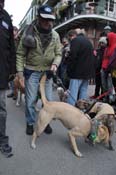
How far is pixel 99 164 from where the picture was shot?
16.7 feet

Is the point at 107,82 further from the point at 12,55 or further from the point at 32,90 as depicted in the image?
the point at 12,55

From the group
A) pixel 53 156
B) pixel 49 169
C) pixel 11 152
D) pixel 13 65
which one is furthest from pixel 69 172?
pixel 13 65

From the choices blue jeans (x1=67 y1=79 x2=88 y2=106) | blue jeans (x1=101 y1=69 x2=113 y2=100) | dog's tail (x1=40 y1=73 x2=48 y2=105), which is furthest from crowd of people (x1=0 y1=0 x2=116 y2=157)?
blue jeans (x1=101 y1=69 x2=113 y2=100)

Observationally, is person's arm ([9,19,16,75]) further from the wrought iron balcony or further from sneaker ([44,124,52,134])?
the wrought iron balcony

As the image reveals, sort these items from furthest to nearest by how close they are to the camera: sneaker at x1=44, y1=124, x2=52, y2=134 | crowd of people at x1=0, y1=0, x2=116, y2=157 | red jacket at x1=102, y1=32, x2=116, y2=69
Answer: red jacket at x1=102, y1=32, x2=116, y2=69 → sneaker at x1=44, y1=124, x2=52, y2=134 → crowd of people at x1=0, y1=0, x2=116, y2=157

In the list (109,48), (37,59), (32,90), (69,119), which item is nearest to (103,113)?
(69,119)

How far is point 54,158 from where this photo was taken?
5273mm

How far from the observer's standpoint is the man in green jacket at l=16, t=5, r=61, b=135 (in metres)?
5.77

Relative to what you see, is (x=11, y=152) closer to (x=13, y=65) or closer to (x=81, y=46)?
(x=13, y=65)

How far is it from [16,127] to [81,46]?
2000 millimetres

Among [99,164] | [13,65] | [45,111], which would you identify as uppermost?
[13,65]

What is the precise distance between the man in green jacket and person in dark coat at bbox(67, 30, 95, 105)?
3.72 ft

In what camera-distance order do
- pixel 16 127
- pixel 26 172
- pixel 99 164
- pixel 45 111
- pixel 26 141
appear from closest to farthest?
pixel 26 172 → pixel 99 164 → pixel 45 111 → pixel 26 141 → pixel 16 127

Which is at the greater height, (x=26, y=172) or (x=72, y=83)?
(x=72, y=83)
